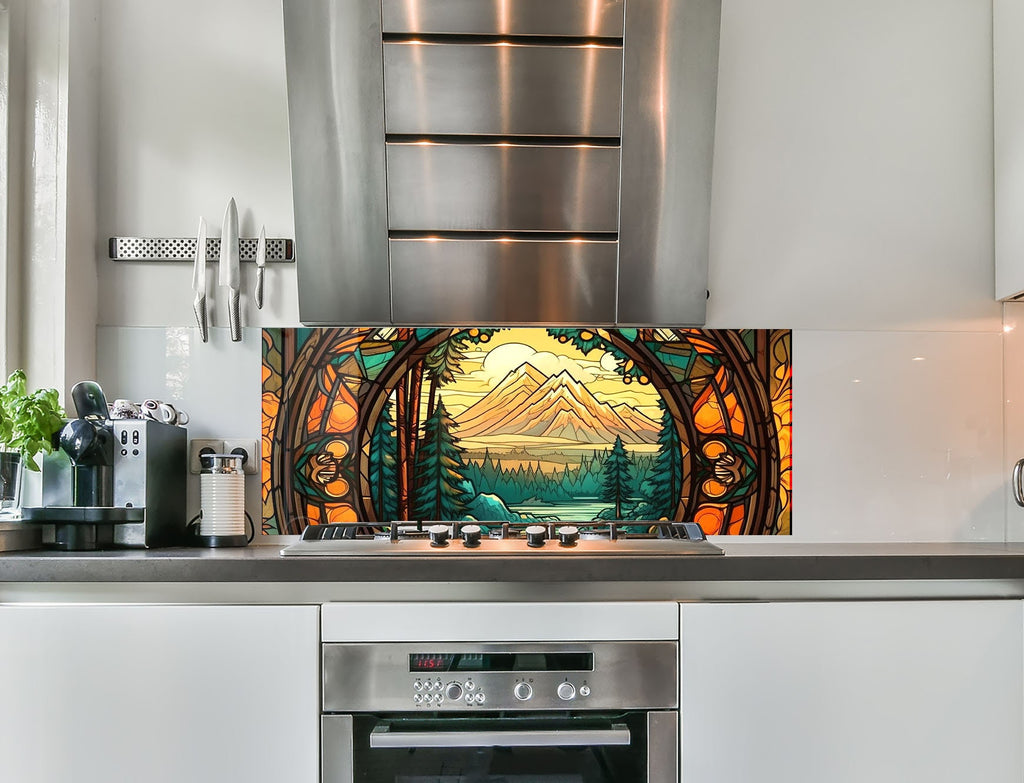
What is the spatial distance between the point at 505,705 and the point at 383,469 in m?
0.75

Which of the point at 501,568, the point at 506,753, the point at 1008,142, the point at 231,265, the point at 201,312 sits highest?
the point at 1008,142

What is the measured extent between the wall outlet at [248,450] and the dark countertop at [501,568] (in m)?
0.52

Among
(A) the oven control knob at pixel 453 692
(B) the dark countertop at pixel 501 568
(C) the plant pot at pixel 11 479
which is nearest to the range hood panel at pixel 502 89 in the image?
(B) the dark countertop at pixel 501 568

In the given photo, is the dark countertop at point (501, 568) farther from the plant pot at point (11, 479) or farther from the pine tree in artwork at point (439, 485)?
the pine tree in artwork at point (439, 485)

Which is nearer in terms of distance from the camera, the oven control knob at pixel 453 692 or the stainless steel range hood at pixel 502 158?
the oven control knob at pixel 453 692

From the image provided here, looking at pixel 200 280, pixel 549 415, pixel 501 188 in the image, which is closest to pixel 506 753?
pixel 549 415

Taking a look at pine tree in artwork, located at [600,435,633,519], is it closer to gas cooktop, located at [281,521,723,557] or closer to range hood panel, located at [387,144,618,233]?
gas cooktop, located at [281,521,723,557]

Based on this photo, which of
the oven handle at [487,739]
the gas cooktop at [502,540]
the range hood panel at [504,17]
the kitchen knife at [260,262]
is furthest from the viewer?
the kitchen knife at [260,262]

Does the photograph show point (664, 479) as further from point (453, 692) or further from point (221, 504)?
point (221, 504)

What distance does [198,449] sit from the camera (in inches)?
82.3

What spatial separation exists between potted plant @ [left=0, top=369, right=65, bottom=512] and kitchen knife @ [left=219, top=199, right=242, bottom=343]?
17.2 inches

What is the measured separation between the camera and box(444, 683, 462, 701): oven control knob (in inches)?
59.3

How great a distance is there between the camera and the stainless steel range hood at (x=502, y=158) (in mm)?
1882

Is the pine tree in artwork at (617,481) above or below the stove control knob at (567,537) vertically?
above
